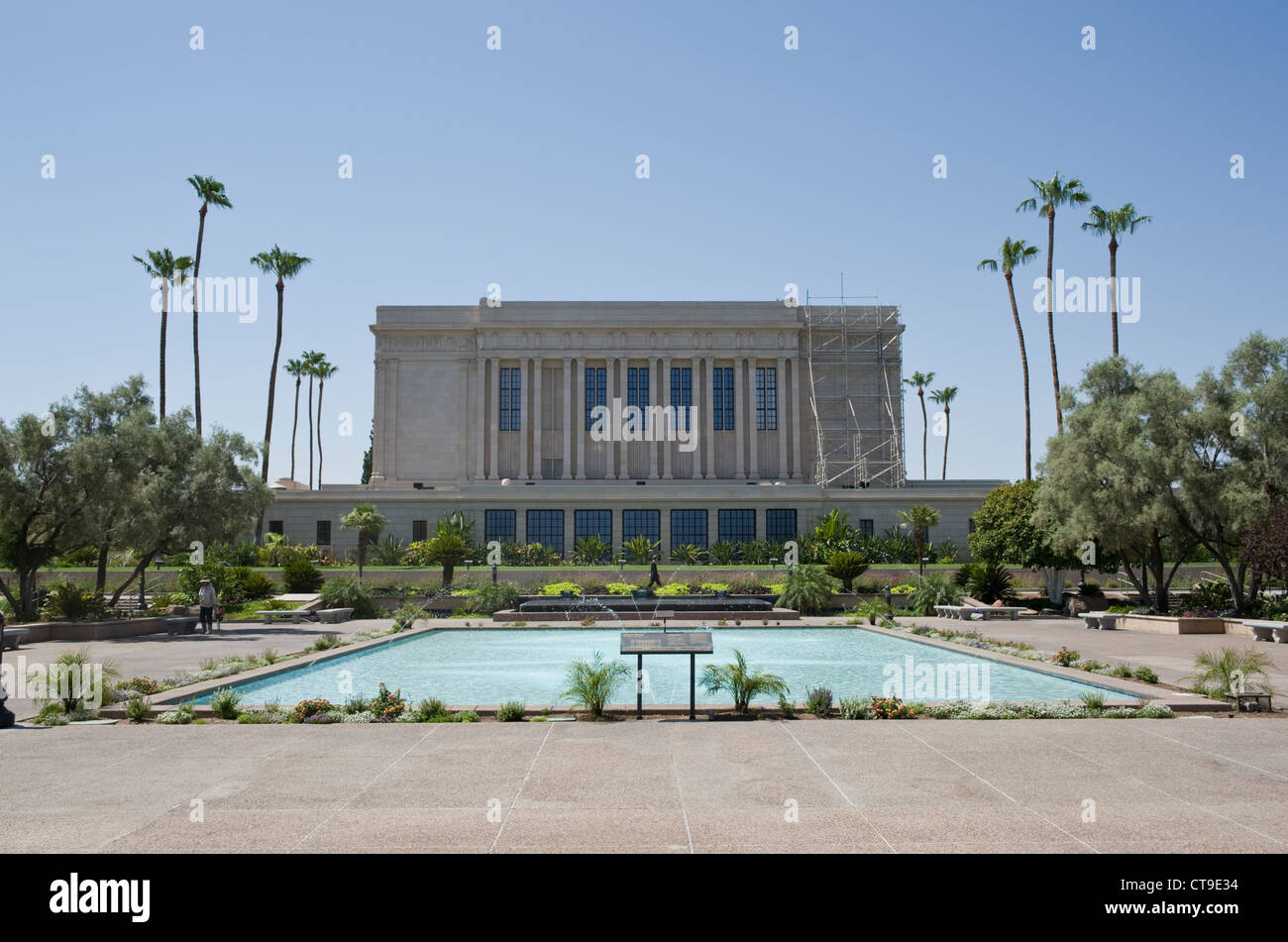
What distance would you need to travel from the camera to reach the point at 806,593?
3162 cm

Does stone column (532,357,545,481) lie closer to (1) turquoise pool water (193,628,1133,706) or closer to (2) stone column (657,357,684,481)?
(2) stone column (657,357,684,481)

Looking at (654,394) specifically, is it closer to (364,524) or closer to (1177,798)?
(364,524)

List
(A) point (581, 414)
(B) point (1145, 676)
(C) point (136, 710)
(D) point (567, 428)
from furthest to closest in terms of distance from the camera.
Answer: (A) point (581, 414), (D) point (567, 428), (B) point (1145, 676), (C) point (136, 710)

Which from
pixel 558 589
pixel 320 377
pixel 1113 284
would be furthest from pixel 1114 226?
pixel 320 377

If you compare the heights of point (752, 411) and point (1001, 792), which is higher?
point (752, 411)

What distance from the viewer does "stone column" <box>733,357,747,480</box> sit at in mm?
58250

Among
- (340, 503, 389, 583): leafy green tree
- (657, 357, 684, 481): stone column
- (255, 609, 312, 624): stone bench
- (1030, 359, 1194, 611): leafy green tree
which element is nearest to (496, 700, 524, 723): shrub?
(255, 609, 312, 624): stone bench

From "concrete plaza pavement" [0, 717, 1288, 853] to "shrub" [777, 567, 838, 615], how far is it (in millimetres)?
20849

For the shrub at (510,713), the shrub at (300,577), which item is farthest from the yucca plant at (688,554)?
the shrub at (510,713)

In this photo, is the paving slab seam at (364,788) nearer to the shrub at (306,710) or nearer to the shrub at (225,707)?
the shrub at (306,710)

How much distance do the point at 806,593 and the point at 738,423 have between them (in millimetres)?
27711
